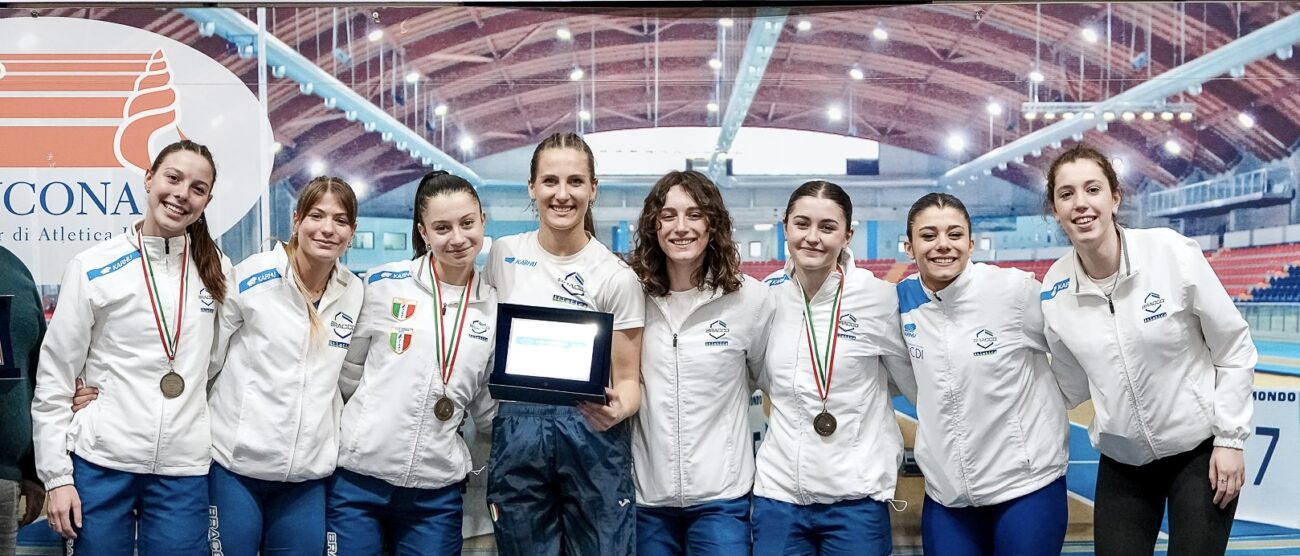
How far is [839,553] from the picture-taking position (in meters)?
3.29

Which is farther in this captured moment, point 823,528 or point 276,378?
point 823,528

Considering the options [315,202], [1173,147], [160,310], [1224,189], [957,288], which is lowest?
[160,310]

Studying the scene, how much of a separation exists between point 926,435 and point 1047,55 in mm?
1986

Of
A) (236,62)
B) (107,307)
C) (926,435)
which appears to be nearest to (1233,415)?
(926,435)

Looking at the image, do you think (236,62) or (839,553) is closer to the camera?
(839,553)

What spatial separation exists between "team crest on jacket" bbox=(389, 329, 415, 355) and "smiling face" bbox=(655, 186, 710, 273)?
1012 millimetres

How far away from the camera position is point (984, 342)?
3.32 metres

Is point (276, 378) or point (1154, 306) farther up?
point (1154, 306)

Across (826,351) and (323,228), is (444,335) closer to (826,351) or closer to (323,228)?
(323,228)

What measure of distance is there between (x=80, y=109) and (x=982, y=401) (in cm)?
424

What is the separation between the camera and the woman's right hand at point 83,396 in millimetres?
A: 3244

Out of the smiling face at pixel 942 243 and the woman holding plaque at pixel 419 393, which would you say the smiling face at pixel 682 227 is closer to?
the woman holding plaque at pixel 419 393

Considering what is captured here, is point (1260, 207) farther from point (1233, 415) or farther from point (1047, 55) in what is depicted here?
point (1233, 415)

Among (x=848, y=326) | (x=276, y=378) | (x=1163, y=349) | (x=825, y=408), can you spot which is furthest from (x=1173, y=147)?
(x=276, y=378)
